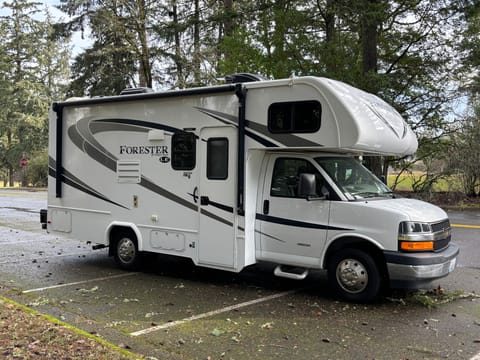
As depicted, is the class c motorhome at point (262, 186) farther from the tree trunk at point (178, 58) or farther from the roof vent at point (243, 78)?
the tree trunk at point (178, 58)

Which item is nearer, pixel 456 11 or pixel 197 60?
pixel 456 11

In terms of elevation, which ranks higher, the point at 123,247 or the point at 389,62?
the point at 389,62

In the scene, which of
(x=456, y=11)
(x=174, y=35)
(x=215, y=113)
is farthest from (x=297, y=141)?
(x=174, y=35)

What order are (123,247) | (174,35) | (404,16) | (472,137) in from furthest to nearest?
(174,35) < (472,137) < (404,16) < (123,247)

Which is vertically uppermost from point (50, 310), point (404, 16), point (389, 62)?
point (404, 16)

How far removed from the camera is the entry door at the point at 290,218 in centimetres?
671

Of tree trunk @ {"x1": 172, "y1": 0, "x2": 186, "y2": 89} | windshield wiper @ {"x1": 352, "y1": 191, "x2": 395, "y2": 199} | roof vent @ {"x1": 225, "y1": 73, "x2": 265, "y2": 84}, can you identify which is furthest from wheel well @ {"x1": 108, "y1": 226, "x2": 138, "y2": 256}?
tree trunk @ {"x1": 172, "y1": 0, "x2": 186, "y2": 89}

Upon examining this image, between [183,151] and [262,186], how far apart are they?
1.46 meters

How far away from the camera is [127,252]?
8.55m

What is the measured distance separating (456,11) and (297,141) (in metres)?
10.9

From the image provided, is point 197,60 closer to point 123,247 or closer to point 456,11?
point 456,11

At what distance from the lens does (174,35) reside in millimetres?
22312

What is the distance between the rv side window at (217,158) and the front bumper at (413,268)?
2.61m

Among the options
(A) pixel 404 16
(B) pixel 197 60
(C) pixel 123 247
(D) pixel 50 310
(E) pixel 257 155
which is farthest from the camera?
(B) pixel 197 60
